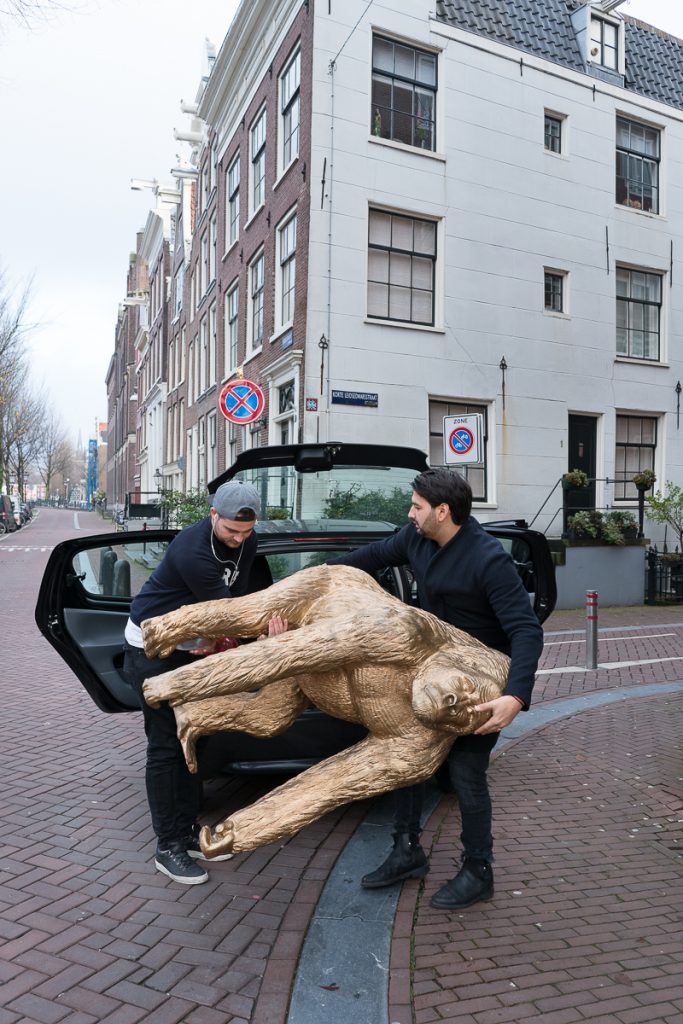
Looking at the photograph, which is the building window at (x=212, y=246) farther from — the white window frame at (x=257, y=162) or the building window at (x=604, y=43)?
the building window at (x=604, y=43)

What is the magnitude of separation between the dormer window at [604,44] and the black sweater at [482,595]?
17.1m

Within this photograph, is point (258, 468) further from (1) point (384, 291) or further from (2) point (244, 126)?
(2) point (244, 126)

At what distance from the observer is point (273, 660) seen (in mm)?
2395

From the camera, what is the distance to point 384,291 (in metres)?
14.5

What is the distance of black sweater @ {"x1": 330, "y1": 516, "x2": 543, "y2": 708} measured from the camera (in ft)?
9.42


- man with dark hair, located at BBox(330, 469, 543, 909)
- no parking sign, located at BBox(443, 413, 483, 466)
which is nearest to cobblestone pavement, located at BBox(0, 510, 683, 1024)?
man with dark hair, located at BBox(330, 469, 543, 909)

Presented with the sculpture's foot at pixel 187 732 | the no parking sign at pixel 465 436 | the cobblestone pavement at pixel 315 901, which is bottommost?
the cobblestone pavement at pixel 315 901

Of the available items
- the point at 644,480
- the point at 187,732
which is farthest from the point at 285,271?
the point at 187,732

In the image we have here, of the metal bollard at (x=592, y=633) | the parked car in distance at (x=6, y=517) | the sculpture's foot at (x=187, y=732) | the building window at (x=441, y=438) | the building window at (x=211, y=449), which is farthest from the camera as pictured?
the parked car in distance at (x=6, y=517)

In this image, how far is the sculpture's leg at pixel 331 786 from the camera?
2438 millimetres

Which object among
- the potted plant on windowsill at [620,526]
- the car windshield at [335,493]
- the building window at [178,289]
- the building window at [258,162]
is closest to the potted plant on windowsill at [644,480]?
the potted plant on windowsill at [620,526]

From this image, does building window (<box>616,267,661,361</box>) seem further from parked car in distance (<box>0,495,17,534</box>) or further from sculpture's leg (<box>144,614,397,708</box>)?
parked car in distance (<box>0,495,17,534</box>)

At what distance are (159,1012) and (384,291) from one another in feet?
43.5

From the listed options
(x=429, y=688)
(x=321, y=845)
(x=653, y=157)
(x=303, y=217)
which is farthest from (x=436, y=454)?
(x=429, y=688)
